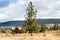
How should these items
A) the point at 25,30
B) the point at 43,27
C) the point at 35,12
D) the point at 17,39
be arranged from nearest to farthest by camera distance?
the point at 17,39 → the point at 35,12 → the point at 25,30 → the point at 43,27

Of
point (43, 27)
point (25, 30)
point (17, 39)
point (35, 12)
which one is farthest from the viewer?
point (43, 27)

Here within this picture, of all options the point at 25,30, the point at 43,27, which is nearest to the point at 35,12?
the point at 25,30

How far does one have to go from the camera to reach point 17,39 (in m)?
29.1

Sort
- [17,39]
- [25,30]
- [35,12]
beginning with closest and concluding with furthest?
[17,39], [35,12], [25,30]

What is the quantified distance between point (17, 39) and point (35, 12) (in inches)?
651

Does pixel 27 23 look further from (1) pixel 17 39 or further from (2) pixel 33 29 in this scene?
(1) pixel 17 39

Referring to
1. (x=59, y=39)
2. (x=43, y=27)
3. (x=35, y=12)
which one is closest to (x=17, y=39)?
(x=59, y=39)

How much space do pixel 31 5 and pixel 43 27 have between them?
50.1ft

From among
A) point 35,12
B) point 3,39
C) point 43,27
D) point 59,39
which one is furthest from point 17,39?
point 43,27

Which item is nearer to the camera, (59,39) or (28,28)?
(59,39)

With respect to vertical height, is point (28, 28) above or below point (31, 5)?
below

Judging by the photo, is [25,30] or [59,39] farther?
[25,30]

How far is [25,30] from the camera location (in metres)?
48.5

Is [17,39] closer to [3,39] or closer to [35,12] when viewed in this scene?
[3,39]
